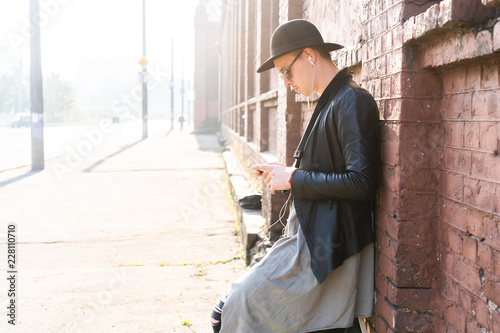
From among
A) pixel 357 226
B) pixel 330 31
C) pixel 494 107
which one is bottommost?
pixel 357 226

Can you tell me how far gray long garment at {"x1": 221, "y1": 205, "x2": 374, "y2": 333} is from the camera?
2215mm

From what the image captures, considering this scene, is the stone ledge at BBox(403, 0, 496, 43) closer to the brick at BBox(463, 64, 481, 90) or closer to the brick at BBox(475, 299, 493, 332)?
the brick at BBox(463, 64, 481, 90)

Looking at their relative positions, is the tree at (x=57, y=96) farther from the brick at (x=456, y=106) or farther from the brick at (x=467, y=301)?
the brick at (x=467, y=301)

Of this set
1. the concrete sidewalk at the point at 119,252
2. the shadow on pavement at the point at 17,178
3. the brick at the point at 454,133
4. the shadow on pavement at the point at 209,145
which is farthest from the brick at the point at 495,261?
the shadow on pavement at the point at 209,145

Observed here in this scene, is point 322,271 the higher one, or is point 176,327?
point 322,271

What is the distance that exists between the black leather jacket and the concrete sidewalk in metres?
1.74

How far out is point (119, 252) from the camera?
18.5 ft

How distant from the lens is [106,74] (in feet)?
250

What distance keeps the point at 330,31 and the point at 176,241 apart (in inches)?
125

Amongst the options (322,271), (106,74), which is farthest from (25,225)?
(106,74)

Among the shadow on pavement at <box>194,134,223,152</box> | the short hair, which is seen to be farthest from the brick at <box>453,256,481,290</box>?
the shadow on pavement at <box>194,134,223,152</box>

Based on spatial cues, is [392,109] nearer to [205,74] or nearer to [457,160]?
[457,160]

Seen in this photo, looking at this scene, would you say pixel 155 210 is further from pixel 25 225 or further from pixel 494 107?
pixel 494 107

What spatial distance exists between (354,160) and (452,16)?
660 millimetres
